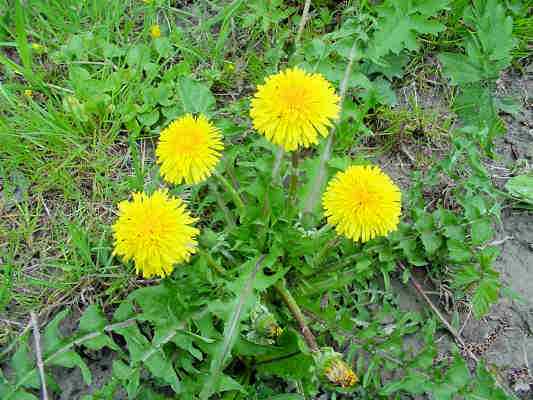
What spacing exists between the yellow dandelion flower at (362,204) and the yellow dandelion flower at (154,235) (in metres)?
0.46

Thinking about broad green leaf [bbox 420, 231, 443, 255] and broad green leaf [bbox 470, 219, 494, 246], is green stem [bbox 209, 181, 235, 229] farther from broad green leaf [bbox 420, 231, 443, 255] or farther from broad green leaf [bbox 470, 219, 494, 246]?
broad green leaf [bbox 470, 219, 494, 246]

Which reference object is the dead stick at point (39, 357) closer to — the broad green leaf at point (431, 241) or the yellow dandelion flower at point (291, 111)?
the yellow dandelion flower at point (291, 111)

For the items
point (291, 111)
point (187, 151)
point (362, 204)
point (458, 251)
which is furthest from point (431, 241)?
point (187, 151)

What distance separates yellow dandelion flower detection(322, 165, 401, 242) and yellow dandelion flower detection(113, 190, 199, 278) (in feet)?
1.52

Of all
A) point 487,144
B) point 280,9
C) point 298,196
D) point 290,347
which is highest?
point 280,9

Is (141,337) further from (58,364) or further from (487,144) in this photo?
(487,144)

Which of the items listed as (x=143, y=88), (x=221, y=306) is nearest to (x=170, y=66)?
(x=143, y=88)

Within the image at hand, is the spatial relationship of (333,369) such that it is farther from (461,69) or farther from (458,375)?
(461,69)

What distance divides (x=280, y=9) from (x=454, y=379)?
6.72ft

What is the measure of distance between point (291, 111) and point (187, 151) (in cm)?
36

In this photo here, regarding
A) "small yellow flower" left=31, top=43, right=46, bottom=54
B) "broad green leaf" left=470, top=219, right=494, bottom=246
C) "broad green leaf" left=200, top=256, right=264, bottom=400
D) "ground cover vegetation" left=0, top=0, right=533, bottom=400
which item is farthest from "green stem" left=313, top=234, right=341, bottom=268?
"small yellow flower" left=31, top=43, right=46, bottom=54

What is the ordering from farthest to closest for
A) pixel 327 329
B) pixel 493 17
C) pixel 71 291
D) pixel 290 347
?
pixel 493 17
pixel 71 291
pixel 327 329
pixel 290 347

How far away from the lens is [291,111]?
59.9 inches

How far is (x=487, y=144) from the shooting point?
2141 mm
